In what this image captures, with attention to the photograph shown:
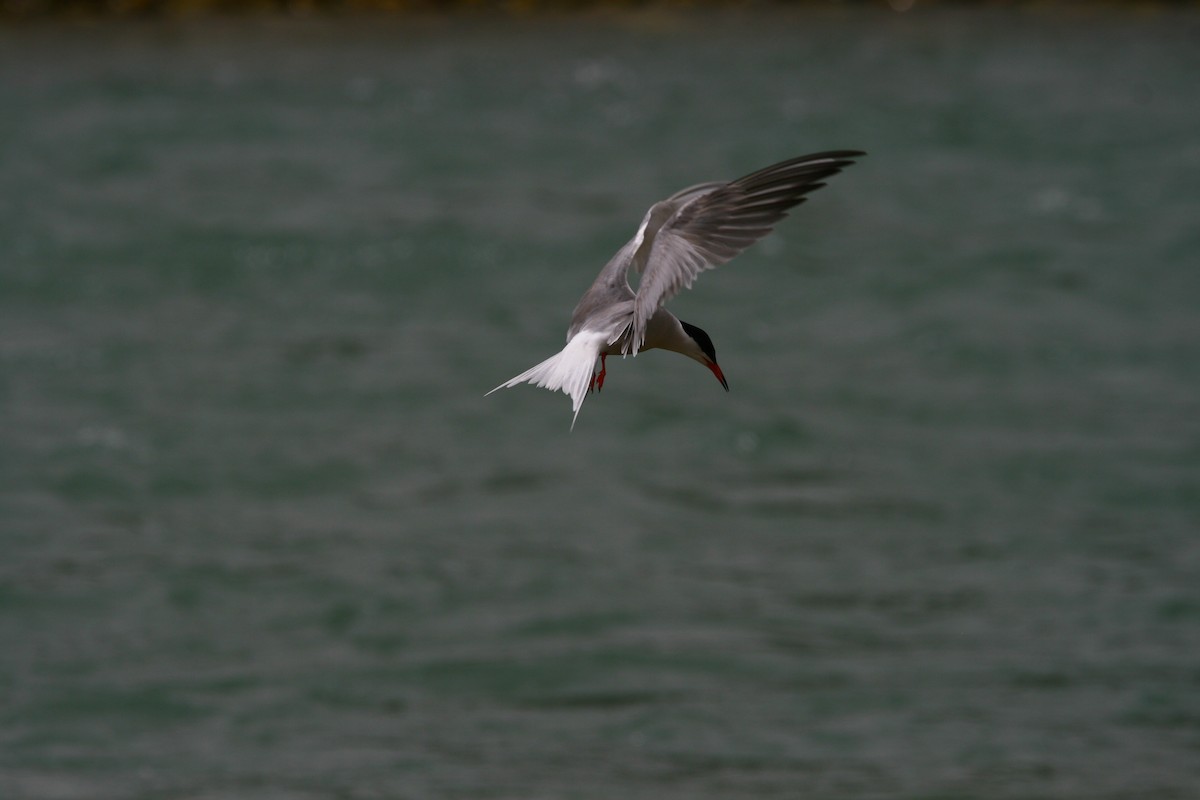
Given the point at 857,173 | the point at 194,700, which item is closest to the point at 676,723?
the point at 194,700

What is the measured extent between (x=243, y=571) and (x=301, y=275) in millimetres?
6975

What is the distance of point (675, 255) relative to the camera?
654 cm

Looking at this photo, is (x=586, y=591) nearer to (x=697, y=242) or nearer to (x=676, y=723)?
(x=676, y=723)

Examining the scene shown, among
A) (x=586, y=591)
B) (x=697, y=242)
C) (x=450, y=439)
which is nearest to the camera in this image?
(x=697, y=242)

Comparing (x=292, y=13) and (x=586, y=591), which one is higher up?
(x=292, y=13)

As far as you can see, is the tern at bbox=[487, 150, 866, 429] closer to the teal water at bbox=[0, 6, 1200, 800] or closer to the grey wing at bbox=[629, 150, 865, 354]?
the grey wing at bbox=[629, 150, 865, 354]

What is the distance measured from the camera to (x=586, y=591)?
19.7 metres

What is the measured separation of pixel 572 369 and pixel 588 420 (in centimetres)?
1739

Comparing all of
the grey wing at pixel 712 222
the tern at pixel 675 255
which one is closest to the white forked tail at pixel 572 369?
the tern at pixel 675 255

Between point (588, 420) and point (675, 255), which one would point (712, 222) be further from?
point (588, 420)

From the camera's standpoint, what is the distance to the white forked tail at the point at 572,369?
610cm

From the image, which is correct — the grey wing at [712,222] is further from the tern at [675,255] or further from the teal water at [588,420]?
the teal water at [588,420]

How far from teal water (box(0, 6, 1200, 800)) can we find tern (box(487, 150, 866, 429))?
9498 mm

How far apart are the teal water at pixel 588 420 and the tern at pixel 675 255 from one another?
374 inches
